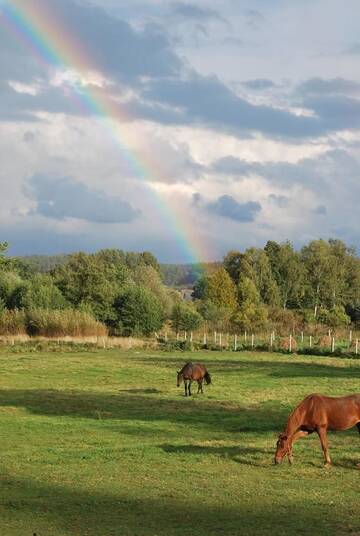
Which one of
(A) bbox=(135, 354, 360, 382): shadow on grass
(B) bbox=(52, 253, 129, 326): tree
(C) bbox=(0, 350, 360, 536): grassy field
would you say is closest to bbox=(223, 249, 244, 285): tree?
(B) bbox=(52, 253, 129, 326): tree

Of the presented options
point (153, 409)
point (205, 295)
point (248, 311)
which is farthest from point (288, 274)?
point (153, 409)

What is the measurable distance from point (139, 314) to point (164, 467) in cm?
6189

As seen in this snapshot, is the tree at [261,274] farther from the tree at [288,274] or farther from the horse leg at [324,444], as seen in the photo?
the horse leg at [324,444]

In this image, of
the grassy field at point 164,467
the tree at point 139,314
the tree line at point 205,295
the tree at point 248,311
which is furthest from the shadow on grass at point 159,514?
the tree at point 248,311

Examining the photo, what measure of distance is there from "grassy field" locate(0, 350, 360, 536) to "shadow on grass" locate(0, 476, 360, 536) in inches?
0.6

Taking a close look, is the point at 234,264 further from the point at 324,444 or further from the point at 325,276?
the point at 324,444

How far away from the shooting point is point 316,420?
13.8 m

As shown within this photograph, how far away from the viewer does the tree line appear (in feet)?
249

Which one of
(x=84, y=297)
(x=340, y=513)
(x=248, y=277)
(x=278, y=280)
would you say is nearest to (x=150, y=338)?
(x=84, y=297)

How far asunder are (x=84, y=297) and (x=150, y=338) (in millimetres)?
11427

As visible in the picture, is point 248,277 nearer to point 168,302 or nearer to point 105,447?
point 168,302

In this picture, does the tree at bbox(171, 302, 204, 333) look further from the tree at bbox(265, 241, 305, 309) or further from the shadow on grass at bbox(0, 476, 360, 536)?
the shadow on grass at bbox(0, 476, 360, 536)

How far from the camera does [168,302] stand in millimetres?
98312

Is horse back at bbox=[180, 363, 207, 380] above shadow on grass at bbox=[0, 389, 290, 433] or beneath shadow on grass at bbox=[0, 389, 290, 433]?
above
